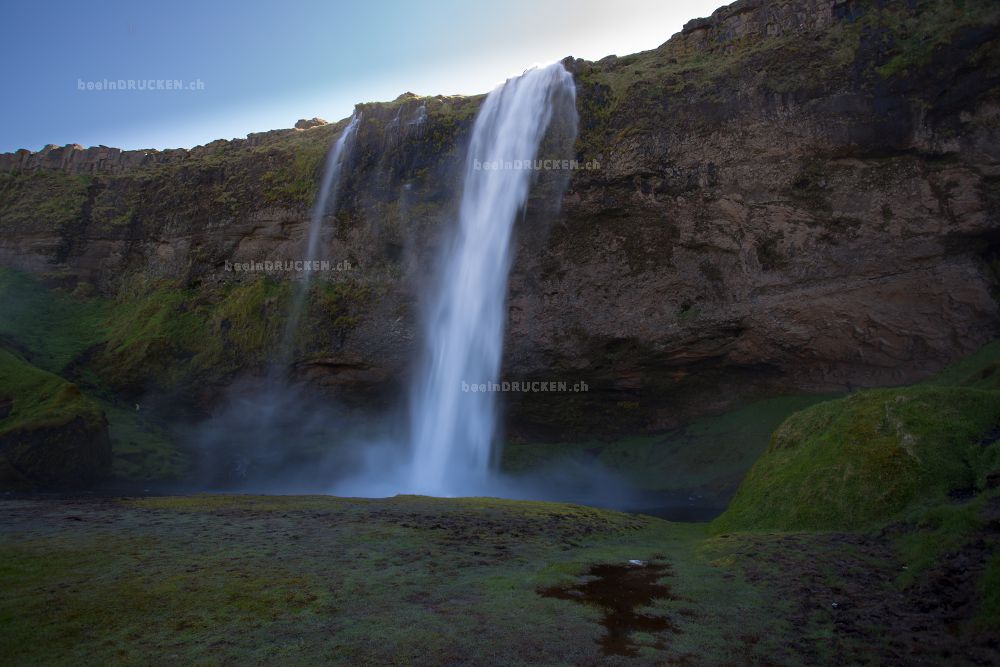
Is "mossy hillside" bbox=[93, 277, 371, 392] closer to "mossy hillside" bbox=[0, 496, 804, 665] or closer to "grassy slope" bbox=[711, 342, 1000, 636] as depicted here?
"mossy hillside" bbox=[0, 496, 804, 665]

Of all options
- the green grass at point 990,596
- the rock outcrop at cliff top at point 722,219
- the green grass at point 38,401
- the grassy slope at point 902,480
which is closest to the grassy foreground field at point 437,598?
the green grass at point 990,596

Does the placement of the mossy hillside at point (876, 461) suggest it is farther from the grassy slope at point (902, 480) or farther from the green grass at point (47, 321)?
the green grass at point (47, 321)

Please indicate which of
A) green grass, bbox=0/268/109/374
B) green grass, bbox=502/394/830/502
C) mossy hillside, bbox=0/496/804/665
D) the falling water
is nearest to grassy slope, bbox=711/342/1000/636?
mossy hillside, bbox=0/496/804/665

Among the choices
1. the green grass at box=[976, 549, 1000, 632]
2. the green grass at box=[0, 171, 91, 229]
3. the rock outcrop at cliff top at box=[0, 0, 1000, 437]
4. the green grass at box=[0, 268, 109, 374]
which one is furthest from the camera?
the green grass at box=[0, 171, 91, 229]

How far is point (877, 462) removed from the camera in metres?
15.6

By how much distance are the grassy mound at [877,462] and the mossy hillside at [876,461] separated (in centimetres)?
2

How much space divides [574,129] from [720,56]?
9101mm

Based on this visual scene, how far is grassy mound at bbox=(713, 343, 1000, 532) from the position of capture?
1432 centimetres

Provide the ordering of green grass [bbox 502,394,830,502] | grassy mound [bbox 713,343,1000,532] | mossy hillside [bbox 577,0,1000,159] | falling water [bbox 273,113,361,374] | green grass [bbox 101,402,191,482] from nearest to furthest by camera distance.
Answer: grassy mound [bbox 713,343,1000,532]
mossy hillside [bbox 577,0,1000,159]
green grass [bbox 502,394,830,502]
green grass [bbox 101,402,191,482]
falling water [bbox 273,113,361,374]

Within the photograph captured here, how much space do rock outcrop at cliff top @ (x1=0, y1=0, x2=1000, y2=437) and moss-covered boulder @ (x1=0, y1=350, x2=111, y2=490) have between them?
529 inches

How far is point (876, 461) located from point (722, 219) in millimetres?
21888

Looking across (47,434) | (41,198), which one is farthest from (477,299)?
(41,198)

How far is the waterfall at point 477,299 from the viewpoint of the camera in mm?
37531

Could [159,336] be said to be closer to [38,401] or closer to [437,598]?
[38,401]
